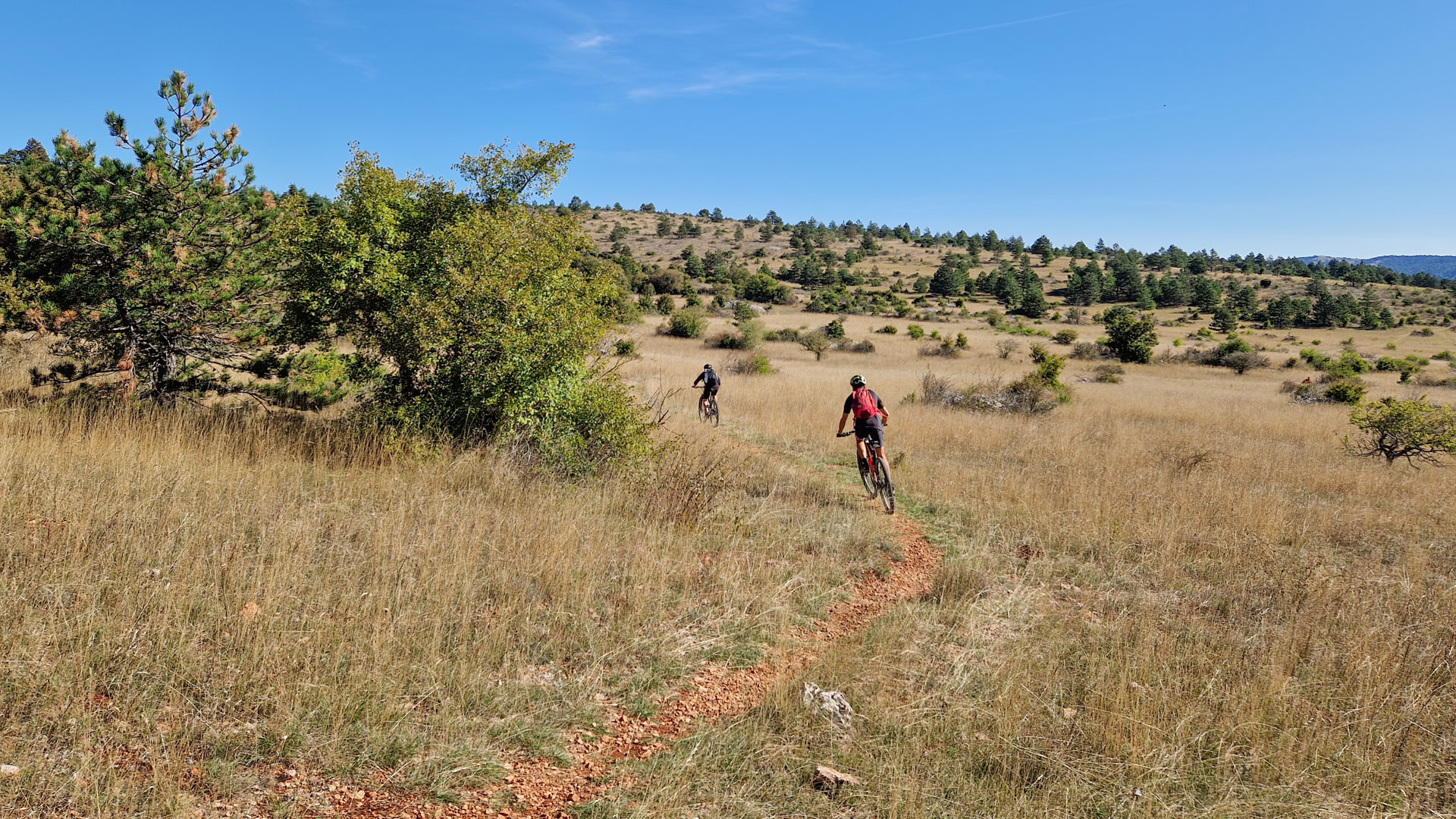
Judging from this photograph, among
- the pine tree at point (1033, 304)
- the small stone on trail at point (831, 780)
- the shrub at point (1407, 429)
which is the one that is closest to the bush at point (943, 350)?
the shrub at point (1407, 429)

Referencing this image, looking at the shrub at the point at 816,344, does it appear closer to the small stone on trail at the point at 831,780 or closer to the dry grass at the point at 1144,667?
the dry grass at the point at 1144,667

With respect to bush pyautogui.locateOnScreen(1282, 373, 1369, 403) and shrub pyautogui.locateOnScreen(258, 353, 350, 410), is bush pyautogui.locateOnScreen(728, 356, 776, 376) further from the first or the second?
bush pyautogui.locateOnScreen(1282, 373, 1369, 403)

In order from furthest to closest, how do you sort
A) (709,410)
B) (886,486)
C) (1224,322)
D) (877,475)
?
(1224,322) → (709,410) → (877,475) → (886,486)

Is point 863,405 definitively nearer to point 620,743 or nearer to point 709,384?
point 709,384

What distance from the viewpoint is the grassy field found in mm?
3549

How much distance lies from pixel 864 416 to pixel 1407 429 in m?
11.5

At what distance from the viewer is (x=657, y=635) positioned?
202 inches

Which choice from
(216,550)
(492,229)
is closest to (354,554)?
(216,550)

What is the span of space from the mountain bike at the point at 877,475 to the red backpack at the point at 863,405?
14.4 inches

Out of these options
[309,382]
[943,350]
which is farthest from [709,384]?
[943,350]

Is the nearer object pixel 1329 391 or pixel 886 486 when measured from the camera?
pixel 886 486

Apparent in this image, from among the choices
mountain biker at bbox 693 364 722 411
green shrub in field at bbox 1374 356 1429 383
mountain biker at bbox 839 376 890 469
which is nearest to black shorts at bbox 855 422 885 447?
mountain biker at bbox 839 376 890 469

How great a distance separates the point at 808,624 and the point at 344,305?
6857 mm

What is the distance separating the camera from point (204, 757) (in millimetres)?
3293
